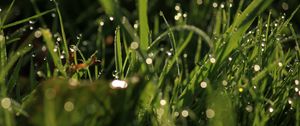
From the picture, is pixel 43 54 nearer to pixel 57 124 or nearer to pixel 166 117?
pixel 166 117

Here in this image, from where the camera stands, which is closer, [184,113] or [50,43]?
[50,43]

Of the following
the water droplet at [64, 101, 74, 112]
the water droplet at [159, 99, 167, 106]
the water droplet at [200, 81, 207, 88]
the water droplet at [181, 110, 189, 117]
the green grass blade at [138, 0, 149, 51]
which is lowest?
the water droplet at [64, 101, 74, 112]

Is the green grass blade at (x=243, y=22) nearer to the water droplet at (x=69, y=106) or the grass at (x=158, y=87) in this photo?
the grass at (x=158, y=87)

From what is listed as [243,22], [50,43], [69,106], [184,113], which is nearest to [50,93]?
[69,106]

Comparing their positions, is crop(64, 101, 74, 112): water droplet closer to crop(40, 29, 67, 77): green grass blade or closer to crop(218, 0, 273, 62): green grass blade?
crop(40, 29, 67, 77): green grass blade

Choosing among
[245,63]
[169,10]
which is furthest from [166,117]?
[169,10]

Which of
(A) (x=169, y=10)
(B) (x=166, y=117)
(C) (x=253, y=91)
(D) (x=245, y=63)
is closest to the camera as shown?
(B) (x=166, y=117)

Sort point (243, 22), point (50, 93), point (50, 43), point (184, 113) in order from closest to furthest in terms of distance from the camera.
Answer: point (50, 93) < point (50, 43) < point (184, 113) < point (243, 22)

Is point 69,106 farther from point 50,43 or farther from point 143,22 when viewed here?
point 143,22

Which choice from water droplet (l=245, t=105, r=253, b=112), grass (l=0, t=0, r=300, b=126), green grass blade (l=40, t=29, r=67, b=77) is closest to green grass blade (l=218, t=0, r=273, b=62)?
grass (l=0, t=0, r=300, b=126)

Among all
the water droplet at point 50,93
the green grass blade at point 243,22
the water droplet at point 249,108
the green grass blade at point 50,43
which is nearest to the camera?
the water droplet at point 50,93

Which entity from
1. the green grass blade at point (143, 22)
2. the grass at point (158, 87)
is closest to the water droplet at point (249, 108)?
the grass at point (158, 87)
